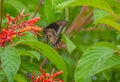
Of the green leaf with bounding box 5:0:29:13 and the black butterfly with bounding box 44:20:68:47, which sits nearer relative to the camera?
the black butterfly with bounding box 44:20:68:47

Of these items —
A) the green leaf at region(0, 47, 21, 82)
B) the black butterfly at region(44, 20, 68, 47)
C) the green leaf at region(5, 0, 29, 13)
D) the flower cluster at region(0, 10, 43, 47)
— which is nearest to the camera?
the green leaf at region(0, 47, 21, 82)

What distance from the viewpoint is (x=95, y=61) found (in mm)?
1579

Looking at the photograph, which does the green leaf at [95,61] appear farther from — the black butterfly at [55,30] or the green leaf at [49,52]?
the black butterfly at [55,30]

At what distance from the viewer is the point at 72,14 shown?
2.92 meters

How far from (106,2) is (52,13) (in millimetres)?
251

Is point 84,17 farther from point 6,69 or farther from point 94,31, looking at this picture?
point 6,69

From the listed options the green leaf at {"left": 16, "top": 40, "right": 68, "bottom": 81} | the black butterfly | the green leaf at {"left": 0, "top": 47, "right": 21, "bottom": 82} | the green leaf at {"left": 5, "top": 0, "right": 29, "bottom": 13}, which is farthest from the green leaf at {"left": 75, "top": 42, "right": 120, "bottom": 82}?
the green leaf at {"left": 5, "top": 0, "right": 29, "bottom": 13}

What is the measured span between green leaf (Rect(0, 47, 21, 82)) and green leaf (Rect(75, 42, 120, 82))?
31 cm

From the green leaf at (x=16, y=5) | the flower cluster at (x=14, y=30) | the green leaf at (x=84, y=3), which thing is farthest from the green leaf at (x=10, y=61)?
the green leaf at (x=16, y=5)

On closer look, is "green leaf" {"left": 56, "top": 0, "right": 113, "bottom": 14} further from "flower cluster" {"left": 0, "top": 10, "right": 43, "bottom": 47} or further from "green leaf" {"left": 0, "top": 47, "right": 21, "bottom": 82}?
"green leaf" {"left": 0, "top": 47, "right": 21, "bottom": 82}

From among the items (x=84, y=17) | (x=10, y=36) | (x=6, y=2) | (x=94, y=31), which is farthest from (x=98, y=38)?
(x=10, y=36)

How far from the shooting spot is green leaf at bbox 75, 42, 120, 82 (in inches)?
60.8

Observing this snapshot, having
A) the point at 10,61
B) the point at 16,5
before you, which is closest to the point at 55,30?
the point at 10,61

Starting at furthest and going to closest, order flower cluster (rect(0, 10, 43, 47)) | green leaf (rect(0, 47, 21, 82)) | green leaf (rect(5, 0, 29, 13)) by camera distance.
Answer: green leaf (rect(5, 0, 29, 13)) < flower cluster (rect(0, 10, 43, 47)) < green leaf (rect(0, 47, 21, 82))
